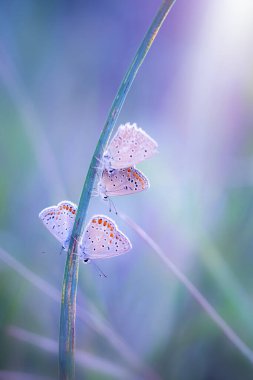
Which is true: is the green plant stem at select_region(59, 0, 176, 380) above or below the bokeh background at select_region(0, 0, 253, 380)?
below

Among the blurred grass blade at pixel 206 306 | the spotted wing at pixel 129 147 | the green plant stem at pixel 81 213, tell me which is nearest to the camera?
the green plant stem at pixel 81 213

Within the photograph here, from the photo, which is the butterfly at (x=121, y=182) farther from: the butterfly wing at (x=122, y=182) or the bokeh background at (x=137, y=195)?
the bokeh background at (x=137, y=195)

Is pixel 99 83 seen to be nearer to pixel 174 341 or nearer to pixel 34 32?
pixel 34 32

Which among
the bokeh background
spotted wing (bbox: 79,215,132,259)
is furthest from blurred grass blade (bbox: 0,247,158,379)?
spotted wing (bbox: 79,215,132,259)

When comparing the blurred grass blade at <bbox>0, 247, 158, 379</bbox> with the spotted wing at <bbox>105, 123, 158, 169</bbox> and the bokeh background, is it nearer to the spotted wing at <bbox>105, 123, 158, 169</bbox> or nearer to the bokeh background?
the bokeh background

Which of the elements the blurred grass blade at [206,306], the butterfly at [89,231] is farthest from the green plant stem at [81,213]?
the blurred grass blade at [206,306]

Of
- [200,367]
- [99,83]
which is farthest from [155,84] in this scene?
[200,367]

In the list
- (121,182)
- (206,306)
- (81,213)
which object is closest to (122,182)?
(121,182)
